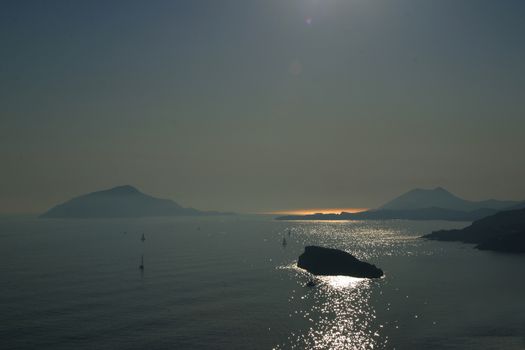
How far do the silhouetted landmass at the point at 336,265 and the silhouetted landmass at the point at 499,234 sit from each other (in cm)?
8019

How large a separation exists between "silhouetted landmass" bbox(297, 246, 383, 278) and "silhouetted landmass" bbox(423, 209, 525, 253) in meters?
80.2

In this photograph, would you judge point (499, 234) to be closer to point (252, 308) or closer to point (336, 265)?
point (336, 265)

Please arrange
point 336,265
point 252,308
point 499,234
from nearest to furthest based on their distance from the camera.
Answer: point 252,308 → point 336,265 → point 499,234

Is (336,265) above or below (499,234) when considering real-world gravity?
below

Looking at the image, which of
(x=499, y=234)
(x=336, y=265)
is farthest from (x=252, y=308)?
(x=499, y=234)

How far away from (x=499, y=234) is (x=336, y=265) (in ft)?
347

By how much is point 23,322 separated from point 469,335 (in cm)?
5355

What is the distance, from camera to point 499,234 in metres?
166

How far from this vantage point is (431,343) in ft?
150

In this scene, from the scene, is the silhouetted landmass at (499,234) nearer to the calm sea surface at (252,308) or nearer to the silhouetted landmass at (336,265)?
the calm sea surface at (252,308)

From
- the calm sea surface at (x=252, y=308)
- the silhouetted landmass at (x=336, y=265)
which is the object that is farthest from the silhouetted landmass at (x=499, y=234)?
the silhouetted landmass at (x=336, y=265)

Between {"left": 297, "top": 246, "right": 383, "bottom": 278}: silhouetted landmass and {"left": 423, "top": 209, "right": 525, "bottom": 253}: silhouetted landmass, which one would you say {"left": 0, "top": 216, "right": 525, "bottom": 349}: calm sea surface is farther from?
{"left": 423, "top": 209, "right": 525, "bottom": 253}: silhouetted landmass

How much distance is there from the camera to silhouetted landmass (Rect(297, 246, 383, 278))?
91375 mm

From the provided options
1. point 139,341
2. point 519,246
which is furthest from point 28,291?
point 519,246
